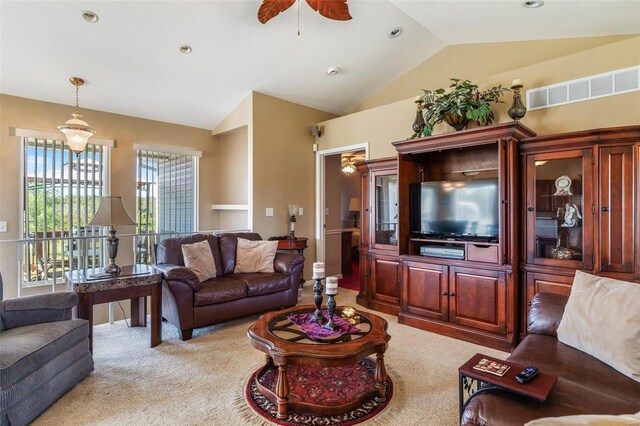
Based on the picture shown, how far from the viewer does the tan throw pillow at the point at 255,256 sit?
4.18 m

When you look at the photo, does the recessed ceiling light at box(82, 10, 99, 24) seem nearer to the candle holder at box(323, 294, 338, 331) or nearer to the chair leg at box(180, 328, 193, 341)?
the chair leg at box(180, 328, 193, 341)

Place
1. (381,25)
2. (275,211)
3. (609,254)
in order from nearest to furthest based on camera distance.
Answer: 1. (609,254)
2. (381,25)
3. (275,211)

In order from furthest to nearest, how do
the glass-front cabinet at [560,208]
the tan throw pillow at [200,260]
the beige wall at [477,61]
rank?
the beige wall at [477,61] → the tan throw pillow at [200,260] → the glass-front cabinet at [560,208]

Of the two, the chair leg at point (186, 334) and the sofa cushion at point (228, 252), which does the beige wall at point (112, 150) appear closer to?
the sofa cushion at point (228, 252)

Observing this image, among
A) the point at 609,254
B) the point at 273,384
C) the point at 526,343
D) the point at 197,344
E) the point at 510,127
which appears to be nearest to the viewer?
the point at 526,343

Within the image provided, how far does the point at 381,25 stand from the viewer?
3.99 m

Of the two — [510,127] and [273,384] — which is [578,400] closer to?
[273,384]

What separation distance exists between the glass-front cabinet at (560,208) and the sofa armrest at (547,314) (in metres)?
0.86

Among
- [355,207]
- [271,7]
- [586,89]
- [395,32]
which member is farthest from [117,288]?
[355,207]

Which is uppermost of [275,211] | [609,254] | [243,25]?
[243,25]

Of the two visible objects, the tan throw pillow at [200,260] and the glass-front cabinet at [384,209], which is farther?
the glass-front cabinet at [384,209]

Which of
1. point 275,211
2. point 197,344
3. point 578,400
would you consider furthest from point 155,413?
point 275,211

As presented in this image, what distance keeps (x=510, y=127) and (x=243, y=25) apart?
2904 mm

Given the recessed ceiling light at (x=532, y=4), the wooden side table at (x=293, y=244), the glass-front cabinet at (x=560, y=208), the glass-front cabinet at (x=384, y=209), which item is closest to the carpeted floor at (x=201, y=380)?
the glass-front cabinet at (x=560, y=208)
